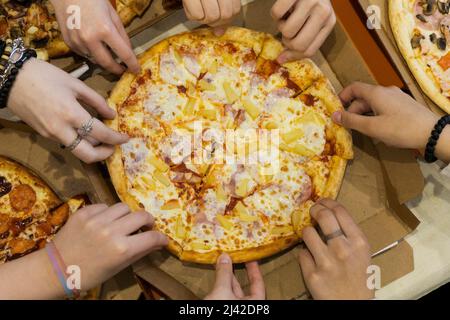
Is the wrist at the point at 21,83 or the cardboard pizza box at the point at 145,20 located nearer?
the wrist at the point at 21,83

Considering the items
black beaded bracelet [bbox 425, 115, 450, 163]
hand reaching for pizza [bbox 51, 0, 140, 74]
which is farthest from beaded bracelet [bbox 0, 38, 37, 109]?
black beaded bracelet [bbox 425, 115, 450, 163]

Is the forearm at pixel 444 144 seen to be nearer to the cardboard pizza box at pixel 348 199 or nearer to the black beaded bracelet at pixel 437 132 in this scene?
the black beaded bracelet at pixel 437 132

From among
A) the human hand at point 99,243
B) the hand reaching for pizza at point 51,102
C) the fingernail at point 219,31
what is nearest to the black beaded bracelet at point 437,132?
the fingernail at point 219,31

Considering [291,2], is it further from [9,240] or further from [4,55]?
[9,240]

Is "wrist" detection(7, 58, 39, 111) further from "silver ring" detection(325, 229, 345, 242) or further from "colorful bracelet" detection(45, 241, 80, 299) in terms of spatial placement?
"silver ring" detection(325, 229, 345, 242)

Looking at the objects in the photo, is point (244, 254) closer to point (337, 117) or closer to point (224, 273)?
point (224, 273)

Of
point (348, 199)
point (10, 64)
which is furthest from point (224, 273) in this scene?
point (10, 64)
